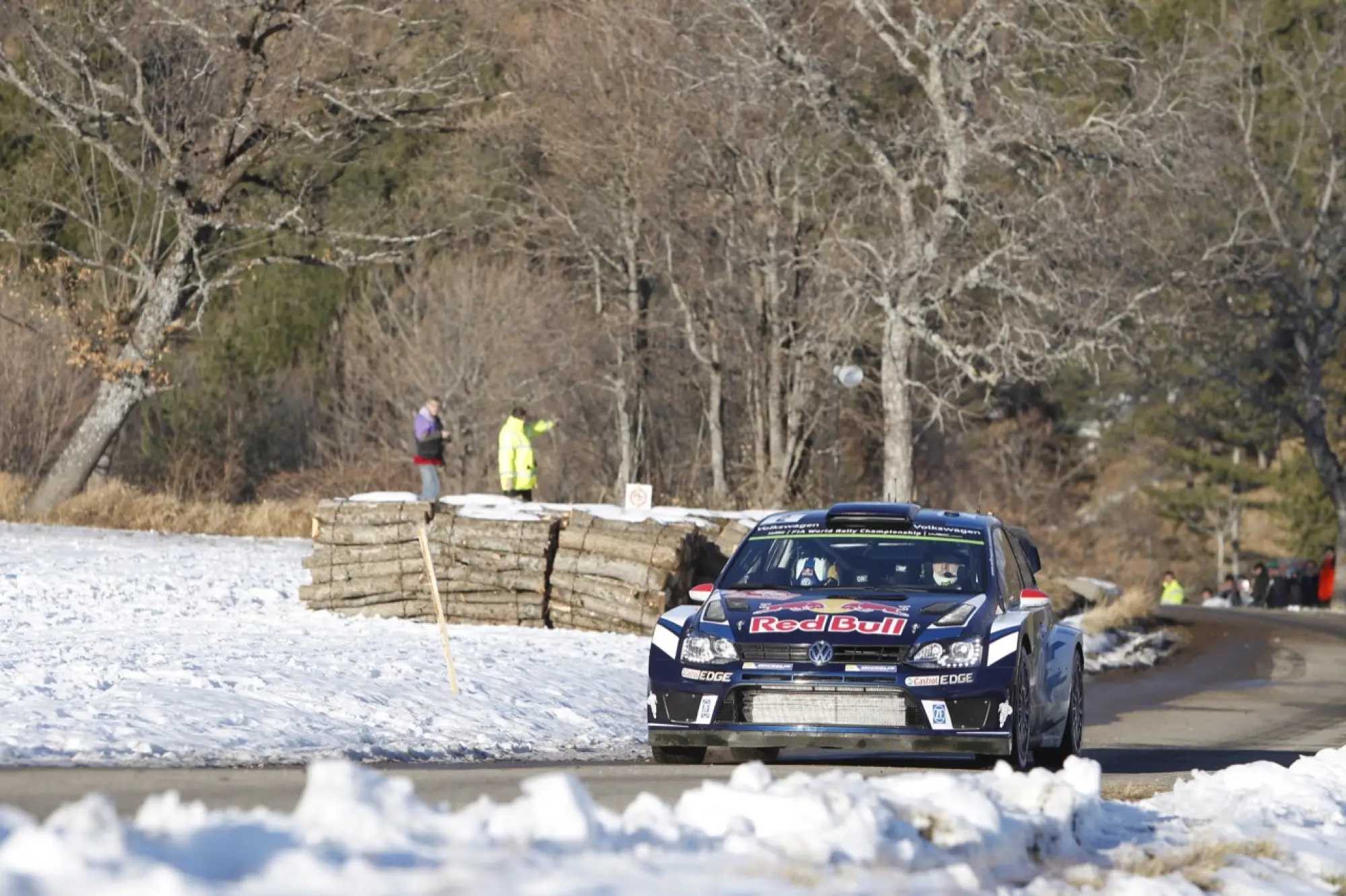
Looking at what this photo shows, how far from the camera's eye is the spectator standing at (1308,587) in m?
57.6

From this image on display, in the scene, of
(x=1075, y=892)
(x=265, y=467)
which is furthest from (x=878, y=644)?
(x=265, y=467)

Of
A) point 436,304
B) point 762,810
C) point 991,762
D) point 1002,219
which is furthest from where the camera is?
point 436,304

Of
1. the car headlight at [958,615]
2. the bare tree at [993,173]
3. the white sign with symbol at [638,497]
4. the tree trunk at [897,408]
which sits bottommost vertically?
the car headlight at [958,615]

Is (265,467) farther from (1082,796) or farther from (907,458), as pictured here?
(1082,796)

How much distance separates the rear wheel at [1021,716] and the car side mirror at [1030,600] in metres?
0.55

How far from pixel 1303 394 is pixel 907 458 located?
27655 millimetres

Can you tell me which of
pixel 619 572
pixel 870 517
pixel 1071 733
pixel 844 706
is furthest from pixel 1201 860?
pixel 619 572

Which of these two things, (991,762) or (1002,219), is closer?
(991,762)

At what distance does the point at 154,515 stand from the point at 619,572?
13.7 m

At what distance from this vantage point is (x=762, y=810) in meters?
7.09

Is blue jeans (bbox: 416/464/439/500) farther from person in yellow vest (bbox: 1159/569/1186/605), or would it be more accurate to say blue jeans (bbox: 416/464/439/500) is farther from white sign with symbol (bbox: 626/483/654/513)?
person in yellow vest (bbox: 1159/569/1186/605)

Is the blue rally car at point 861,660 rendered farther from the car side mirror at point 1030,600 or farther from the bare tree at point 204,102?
the bare tree at point 204,102

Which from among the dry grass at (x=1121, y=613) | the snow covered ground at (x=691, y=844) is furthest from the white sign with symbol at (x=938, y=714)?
the dry grass at (x=1121, y=613)

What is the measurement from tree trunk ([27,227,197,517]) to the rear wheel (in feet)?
79.8
